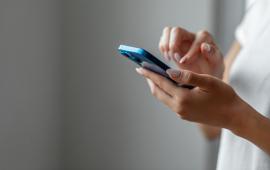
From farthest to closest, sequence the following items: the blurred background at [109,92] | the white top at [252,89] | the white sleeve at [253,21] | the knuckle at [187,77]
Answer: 1. the blurred background at [109,92]
2. the white sleeve at [253,21]
3. the white top at [252,89]
4. the knuckle at [187,77]

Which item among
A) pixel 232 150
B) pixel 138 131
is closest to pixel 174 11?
pixel 138 131

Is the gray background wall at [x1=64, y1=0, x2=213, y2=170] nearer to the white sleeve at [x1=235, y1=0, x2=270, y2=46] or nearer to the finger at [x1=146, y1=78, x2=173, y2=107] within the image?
the white sleeve at [x1=235, y1=0, x2=270, y2=46]

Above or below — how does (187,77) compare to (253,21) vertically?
below

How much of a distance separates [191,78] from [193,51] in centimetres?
18

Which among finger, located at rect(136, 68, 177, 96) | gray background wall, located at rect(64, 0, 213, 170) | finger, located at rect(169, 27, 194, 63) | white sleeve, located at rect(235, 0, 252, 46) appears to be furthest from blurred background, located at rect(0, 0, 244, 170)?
finger, located at rect(136, 68, 177, 96)

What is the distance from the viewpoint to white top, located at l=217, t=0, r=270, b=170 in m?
0.58

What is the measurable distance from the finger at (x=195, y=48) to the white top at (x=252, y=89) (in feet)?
0.21

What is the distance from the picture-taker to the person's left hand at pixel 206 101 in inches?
19.2

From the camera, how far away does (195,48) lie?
641mm

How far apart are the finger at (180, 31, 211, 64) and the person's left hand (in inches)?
4.7

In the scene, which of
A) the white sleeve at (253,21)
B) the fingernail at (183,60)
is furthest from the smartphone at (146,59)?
the white sleeve at (253,21)

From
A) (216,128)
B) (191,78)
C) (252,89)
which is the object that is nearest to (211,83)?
(191,78)

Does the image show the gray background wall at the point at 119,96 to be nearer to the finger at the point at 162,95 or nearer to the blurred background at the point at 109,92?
the blurred background at the point at 109,92

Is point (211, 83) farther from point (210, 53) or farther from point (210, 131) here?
point (210, 131)
